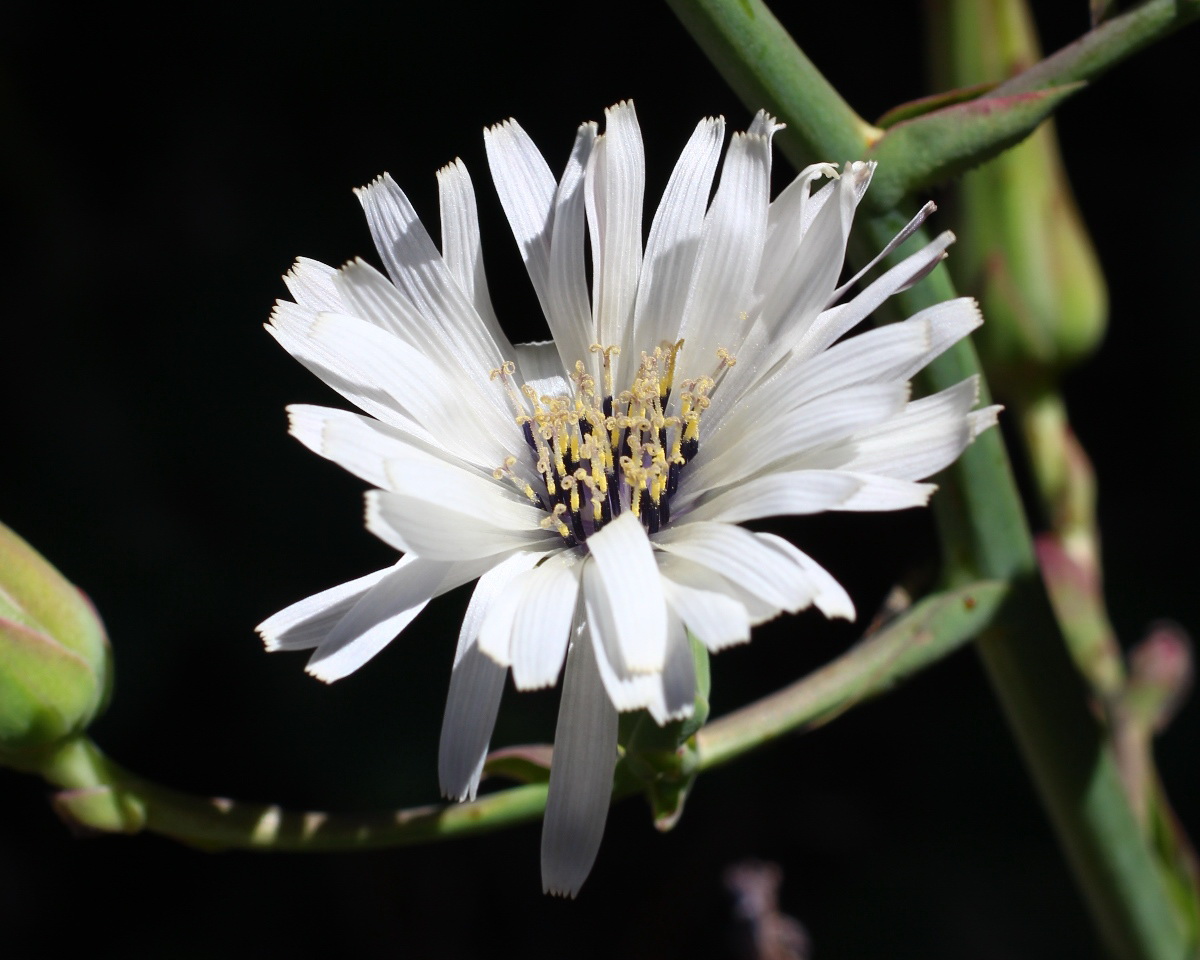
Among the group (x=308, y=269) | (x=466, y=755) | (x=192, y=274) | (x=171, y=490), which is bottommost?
(x=466, y=755)

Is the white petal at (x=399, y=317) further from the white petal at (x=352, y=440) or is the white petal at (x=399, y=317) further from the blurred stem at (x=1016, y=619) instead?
the blurred stem at (x=1016, y=619)

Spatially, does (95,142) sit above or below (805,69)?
above

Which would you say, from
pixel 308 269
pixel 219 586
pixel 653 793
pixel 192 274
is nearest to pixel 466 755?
pixel 653 793

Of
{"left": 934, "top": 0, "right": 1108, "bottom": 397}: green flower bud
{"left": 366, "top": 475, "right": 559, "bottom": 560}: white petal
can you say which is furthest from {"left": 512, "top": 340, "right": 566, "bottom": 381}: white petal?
{"left": 934, "top": 0, "right": 1108, "bottom": 397}: green flower bud

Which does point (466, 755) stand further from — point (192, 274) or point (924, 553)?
point (192, 274)

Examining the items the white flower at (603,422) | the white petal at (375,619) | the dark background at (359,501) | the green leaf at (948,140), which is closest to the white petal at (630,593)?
the white flower at (603,422)

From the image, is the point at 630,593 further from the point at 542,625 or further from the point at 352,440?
the point at 352,440

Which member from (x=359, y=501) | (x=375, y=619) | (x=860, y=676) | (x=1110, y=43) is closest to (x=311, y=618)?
(x=375, y=619)
